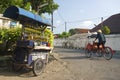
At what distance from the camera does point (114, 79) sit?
1000 centimetres

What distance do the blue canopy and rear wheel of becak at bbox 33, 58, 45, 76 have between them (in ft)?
6.40

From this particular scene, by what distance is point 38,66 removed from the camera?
34.9 ft

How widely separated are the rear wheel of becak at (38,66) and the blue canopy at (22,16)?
1950 millimetres

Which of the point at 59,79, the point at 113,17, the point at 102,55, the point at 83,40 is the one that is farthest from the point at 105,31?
the point at 59,79

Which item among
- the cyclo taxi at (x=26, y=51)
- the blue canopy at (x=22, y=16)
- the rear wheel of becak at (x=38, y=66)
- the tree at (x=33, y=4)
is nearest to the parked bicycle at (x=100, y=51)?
the blue canopy at (x=22, y=16)

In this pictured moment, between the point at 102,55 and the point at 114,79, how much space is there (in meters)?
7.37

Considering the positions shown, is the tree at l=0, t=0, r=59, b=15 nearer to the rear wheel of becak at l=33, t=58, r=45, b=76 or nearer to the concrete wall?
the concrete wall

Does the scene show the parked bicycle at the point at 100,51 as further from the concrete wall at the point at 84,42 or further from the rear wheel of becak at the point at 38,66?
the concrete wall at the point at 84,42

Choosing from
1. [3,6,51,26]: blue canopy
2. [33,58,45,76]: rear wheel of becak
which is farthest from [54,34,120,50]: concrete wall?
[33,58,45,76]: rear wheel of becak

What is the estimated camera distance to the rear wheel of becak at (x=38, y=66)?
10.4m

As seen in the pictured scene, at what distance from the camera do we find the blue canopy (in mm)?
10594

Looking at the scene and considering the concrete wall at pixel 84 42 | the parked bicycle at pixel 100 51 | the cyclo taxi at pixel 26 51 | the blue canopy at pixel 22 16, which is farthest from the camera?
the concrete wall at pixel 84 42

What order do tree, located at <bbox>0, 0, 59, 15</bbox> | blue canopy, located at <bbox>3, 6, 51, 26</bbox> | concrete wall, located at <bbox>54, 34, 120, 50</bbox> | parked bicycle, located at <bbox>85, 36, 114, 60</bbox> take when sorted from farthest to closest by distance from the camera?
tree, located at <bbox>0, 0, 59, 15</bbox>, concrete wall, located at <bbox>54, 34, 120, 50</bbox>, parked bicycle, located at <bbox>85, 36, 114, 60</bbox>, blue canopy, located at <bbox>3, 6, 51, 26</bbox>


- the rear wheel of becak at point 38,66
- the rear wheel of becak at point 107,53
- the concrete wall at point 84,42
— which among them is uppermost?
the concrete wall at point 84,42
